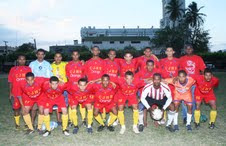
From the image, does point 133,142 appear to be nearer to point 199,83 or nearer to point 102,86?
point 102,86

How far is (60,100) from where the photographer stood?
606 cm

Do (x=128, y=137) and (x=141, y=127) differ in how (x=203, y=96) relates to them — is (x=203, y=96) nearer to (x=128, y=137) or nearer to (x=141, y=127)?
(x=141, y=127)

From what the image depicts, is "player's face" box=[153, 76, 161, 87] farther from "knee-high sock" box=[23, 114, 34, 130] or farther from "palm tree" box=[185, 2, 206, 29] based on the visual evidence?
"palm tree" box=[185, 2, 206, 29]

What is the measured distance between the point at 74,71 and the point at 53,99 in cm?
109

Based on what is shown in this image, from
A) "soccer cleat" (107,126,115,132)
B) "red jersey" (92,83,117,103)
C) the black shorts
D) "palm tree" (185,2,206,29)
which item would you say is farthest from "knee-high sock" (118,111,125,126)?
"palm tree" (185,2,206,29)

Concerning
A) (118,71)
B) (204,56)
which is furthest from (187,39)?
(118,71)

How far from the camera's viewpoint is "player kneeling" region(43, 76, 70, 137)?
19.3ft

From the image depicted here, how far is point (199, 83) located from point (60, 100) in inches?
143

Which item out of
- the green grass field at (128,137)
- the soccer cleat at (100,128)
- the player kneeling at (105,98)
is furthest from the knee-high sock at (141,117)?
the soccer cleat at (100,128)

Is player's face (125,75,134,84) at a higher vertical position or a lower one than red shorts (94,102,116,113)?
higher

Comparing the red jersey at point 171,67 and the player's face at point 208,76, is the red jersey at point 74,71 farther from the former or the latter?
the player's face at point 208,76

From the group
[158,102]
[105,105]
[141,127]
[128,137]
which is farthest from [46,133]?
[158,102]

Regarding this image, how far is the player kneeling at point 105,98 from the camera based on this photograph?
20.2ft

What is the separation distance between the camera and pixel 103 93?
6.18 m
